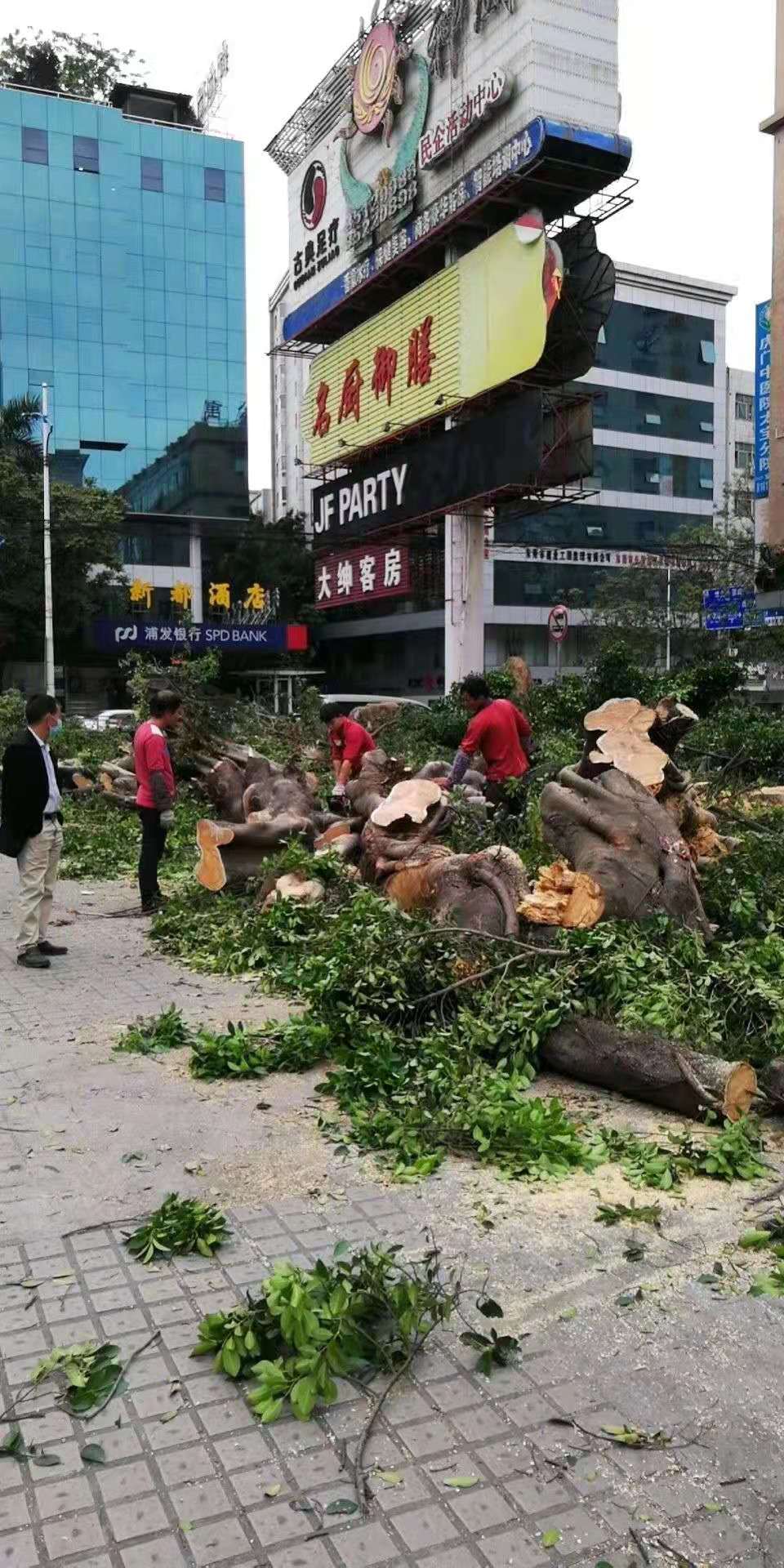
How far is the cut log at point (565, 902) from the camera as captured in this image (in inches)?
222

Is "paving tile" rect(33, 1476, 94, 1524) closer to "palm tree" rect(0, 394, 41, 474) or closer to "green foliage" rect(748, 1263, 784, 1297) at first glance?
"green foliage" rect(748, 1263, 784, 1297)

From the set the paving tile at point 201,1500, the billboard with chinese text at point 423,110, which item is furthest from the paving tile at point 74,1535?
the billboard with chinese text at point 423,110

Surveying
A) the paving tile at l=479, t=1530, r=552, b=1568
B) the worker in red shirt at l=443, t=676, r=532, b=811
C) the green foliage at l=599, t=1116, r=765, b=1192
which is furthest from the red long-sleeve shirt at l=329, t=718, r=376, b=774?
the paving tile at l=479, t=1530, r=552, b=1568

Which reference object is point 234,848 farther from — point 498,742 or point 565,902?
point 565,902

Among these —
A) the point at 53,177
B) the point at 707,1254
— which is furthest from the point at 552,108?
the point at 53,177

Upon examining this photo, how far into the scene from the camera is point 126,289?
49.8 m

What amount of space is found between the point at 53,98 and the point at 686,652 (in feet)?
123

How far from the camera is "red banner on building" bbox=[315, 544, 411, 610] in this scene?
26.8 metres

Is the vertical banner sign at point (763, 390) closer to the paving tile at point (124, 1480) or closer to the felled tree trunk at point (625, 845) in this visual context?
the felled tree trunk at point (625, 845)

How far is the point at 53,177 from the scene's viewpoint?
4878 cm

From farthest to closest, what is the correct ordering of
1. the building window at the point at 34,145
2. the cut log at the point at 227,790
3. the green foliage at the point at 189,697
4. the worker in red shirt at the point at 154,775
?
the building window at the point at 34,145, the green foliage at the point at 189,697, the cut log at the point at 227,790, the worker in red shirt at the point at 154,775

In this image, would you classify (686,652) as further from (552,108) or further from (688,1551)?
(688,1551)

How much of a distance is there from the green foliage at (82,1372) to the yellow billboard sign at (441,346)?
19788 mm

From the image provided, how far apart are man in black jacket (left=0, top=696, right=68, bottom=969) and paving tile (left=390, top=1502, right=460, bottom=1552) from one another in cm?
531
